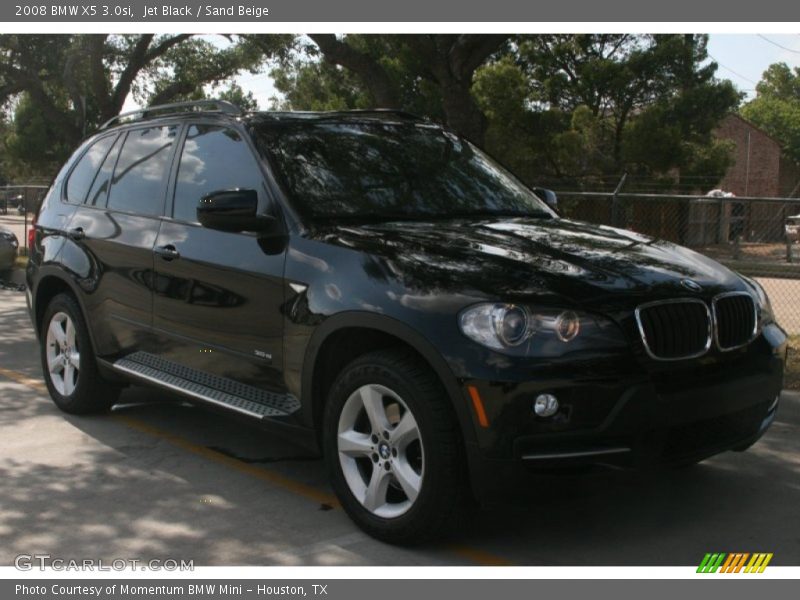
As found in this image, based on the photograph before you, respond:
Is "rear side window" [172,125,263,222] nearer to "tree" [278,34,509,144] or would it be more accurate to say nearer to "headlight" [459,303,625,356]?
"headlight" [459,303,625,356]

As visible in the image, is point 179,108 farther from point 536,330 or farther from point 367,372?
point 536,330

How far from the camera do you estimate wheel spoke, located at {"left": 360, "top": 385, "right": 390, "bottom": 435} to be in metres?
Result: 4.30

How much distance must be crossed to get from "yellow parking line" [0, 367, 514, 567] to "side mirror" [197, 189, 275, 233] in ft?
4.51

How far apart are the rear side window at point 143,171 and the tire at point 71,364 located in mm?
879

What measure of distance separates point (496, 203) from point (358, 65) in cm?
683

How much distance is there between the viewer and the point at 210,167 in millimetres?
5570

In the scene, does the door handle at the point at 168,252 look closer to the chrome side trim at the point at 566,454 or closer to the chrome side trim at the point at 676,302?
the chrome side trim at the point at 566,454

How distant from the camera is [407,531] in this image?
4.21 metres

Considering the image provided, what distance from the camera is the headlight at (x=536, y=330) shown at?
12.8 feet

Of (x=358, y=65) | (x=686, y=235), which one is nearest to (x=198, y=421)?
(x=358, y=65)

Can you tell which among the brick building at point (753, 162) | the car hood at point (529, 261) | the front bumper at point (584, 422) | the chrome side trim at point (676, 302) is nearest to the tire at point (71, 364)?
the car hood at point (529, 261)

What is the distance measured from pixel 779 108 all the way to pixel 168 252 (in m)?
88.1

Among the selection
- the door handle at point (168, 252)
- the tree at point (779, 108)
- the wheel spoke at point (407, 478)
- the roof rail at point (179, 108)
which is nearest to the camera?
the wheel spoke at point (407, 478)

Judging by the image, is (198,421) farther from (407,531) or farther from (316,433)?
(407,531)
